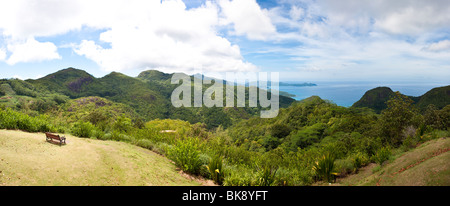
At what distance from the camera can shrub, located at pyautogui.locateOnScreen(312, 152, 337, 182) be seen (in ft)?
29.7

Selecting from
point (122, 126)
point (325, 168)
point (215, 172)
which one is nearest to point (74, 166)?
point (215, 172)

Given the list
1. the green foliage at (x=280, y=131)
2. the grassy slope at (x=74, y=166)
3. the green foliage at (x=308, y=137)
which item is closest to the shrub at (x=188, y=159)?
the grassy slope at (x=74, y=166)

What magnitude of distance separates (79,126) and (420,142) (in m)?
20.2

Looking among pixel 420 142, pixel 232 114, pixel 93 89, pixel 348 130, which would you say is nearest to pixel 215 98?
pixel 232 114

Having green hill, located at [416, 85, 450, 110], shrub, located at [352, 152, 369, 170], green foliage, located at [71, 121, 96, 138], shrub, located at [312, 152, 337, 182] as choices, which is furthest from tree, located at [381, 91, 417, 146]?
green hill, located at [416, 85, 450, 110]

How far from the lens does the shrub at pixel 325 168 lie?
9062 mm

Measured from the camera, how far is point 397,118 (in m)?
15.2

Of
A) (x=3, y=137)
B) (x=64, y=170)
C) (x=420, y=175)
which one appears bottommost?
(x=420, y=175)

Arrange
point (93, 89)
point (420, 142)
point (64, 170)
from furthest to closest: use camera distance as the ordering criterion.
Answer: point (93, 89)
point (420, 142)
point (64, 170)

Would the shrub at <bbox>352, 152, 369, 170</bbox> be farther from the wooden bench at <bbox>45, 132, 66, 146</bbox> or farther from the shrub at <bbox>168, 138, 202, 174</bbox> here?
the wooden bench at <bbox>45, 132, 66, 146</bbox>

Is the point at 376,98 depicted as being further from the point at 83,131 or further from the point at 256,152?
the point at 83,131

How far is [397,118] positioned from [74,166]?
20.4m

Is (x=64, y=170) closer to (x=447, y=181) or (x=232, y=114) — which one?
(x=447, y=181)

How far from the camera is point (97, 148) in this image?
293 inches
